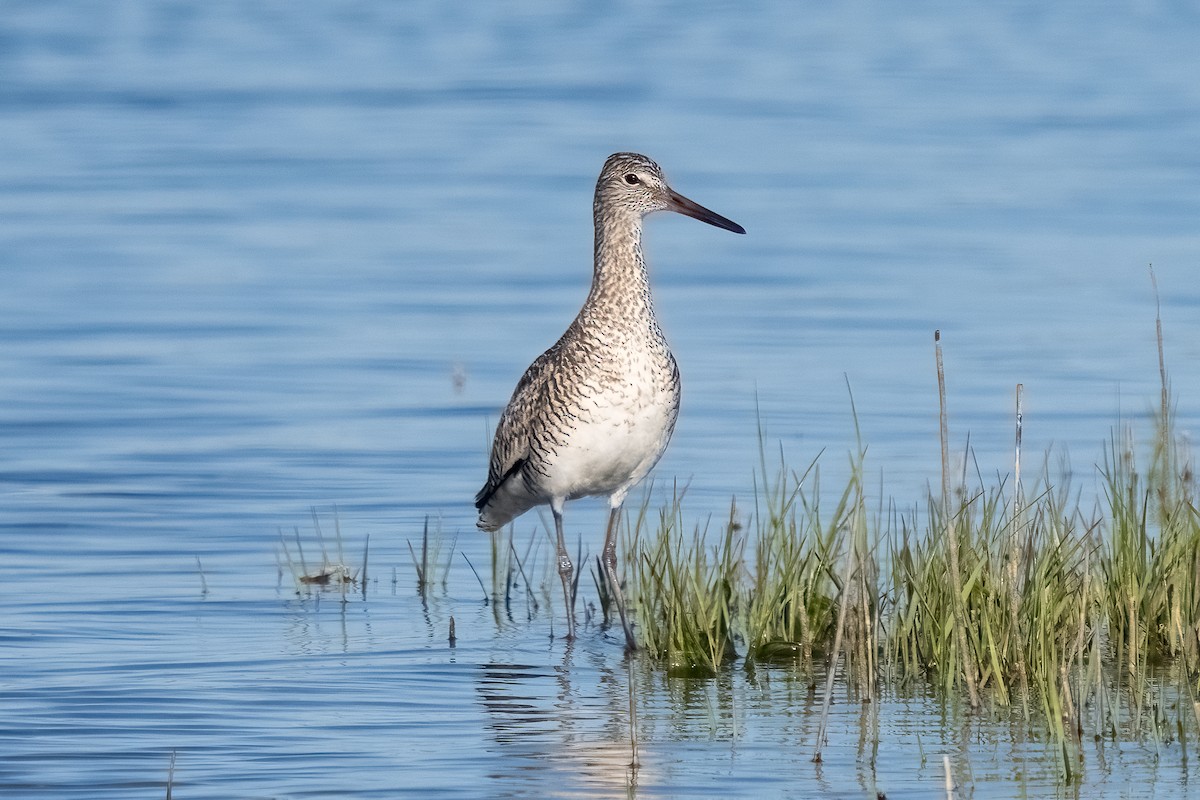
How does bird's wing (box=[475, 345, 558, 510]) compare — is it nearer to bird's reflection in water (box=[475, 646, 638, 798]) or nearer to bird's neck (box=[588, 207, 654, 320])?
bird's neck (box=[588, 207, 654, 320])

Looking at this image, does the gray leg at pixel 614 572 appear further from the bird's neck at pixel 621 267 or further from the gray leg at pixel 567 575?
the bird's neck at pixel 621 267

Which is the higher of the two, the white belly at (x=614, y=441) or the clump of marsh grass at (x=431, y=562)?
the white belly at (x=614, y=441)

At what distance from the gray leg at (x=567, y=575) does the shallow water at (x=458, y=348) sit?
4.1 inches

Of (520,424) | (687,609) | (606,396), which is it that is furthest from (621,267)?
(687,609)

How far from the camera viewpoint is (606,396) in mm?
8422

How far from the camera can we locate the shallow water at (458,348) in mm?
6902

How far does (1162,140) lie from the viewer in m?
24.8

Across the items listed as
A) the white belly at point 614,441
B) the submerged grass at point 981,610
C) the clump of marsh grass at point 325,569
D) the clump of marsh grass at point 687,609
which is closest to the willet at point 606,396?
the white belly at point 614,441

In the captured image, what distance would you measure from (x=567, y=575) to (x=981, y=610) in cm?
231

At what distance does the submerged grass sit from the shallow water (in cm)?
20

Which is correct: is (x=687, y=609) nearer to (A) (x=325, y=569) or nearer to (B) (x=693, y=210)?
(B) (x=693, y=210)

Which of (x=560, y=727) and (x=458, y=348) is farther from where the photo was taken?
(x=458, y=348)

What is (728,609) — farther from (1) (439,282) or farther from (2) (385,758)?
(1) (439,282)

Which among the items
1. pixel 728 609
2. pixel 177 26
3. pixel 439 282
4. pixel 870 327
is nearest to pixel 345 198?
pixel 439 282
